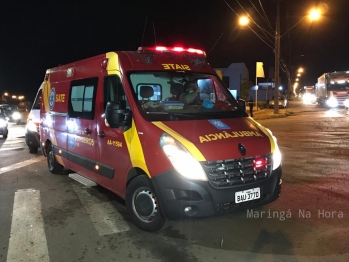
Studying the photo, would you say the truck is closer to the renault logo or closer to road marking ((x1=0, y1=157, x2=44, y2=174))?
road marking ((x1=0, y1=157, x2=44, y2=174))

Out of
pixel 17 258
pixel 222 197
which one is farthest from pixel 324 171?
pixel 17 258

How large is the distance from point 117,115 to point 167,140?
0.83 m

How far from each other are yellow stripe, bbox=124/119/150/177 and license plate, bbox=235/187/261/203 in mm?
1133

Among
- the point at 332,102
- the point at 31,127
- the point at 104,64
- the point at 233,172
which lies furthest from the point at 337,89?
the point at 233,172

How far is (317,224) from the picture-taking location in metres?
4.92

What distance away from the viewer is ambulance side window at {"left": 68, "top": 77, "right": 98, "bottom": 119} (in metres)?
5.84

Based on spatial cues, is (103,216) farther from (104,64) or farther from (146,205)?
(104,64)

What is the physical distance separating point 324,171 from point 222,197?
180 inches

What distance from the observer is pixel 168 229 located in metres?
4.83

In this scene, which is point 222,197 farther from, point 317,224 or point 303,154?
point 303,154

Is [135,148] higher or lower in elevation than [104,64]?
lower

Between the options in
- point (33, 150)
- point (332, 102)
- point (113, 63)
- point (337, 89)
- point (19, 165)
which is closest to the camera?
point (113, 63)

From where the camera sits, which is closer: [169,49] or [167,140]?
[167,140]

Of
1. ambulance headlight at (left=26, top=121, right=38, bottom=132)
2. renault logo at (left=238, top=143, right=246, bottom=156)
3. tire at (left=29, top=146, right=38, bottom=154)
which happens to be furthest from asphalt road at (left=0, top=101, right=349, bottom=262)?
tire at (left=29, top=146, right=38, bottom=154)
